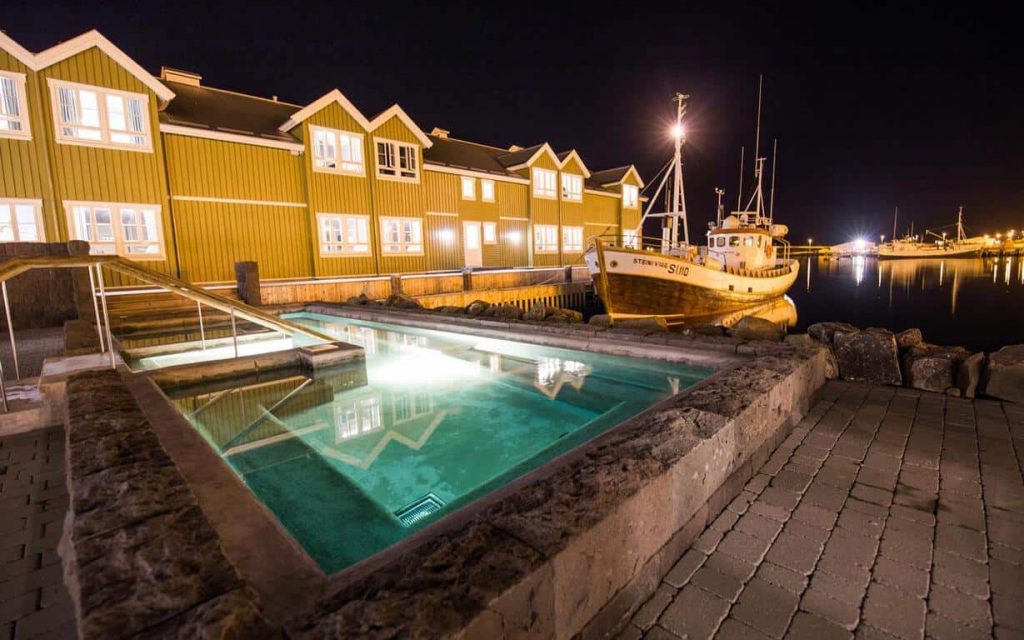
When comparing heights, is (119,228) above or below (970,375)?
above

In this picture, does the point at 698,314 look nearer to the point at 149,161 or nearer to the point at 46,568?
the point at 46,568

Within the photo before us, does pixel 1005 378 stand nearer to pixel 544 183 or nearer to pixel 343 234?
pixel 343 234

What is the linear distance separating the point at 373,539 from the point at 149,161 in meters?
16.7

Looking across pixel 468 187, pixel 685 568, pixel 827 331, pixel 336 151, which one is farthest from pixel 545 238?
pixel 685 568

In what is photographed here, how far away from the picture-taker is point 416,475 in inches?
154

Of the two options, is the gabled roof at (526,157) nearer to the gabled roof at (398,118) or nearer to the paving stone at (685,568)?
the gabled roof at (398,118)

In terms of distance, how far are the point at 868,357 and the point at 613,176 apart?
89.9ft

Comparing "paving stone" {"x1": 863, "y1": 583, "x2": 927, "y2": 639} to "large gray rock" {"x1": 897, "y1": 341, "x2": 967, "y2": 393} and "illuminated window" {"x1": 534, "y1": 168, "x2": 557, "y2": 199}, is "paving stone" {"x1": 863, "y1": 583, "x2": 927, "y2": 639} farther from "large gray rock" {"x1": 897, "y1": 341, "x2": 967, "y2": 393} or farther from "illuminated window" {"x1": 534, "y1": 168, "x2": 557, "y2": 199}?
"illuminated window" {"x1": 534, "y1": 168, "x2": 557, "y2": 199}

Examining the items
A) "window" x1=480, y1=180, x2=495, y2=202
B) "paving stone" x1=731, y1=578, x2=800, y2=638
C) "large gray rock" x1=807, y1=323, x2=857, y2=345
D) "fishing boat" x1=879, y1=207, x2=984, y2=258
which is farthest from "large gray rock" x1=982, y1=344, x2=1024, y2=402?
"fishing boat" x1=879, y1=207, x2=984, y2=258

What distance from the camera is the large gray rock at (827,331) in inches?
228

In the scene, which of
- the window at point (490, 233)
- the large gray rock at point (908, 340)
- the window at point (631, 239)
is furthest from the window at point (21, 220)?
the large gray rock at point (908, 340)

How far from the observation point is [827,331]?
6062mm

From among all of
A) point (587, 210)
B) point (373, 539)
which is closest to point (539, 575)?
point (373, 539)

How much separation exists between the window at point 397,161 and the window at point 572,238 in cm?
1032
